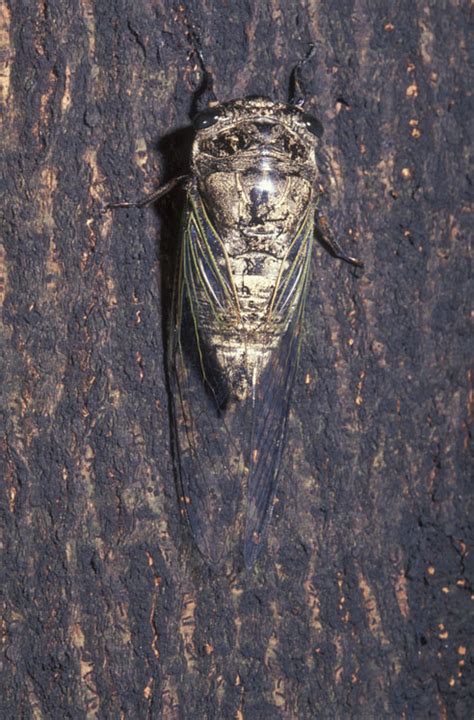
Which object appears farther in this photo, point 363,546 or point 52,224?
point 363,546

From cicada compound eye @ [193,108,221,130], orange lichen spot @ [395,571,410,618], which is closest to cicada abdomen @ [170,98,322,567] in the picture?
cicada compound eye @ [193,108,221,130]

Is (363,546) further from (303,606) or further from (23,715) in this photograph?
(23,715)

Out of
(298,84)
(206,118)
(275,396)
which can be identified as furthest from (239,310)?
(298,84)

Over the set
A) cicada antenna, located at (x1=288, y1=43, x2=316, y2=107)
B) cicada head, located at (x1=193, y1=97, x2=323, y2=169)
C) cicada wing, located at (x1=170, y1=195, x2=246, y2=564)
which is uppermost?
cicada antenna, located at (x1=288, y1=43, x2=316, y2=107)

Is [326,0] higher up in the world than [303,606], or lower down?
higher up

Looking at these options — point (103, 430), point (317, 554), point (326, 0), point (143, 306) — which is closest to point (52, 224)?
point (143, 306)

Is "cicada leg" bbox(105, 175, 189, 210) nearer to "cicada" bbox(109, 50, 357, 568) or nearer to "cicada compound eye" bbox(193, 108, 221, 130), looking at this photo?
"cicada" bbox(109, 50, 357, 568)

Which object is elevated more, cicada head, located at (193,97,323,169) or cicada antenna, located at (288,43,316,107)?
cicada antenna, located at (288,43,316,107)

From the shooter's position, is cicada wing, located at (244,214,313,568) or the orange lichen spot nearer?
cicada wing, located at (244,214,313,568)
